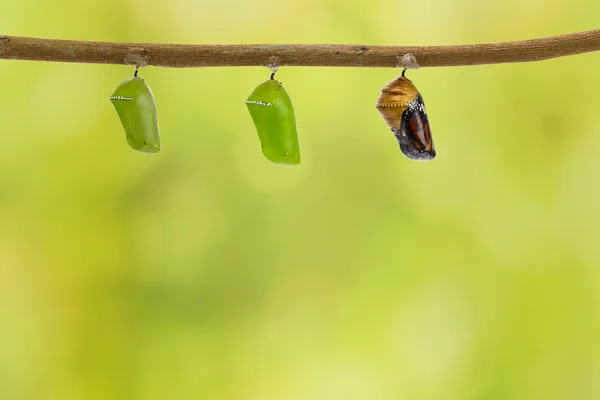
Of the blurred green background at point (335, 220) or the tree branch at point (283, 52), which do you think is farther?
the blurred green background at point (335, 220)

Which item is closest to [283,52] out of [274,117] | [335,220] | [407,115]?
[274,117]

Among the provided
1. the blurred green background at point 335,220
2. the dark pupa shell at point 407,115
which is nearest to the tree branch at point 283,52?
the dark pupa shell at point 407,115

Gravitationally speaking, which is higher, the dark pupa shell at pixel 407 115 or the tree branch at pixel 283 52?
the tree branch at pixel 283 52

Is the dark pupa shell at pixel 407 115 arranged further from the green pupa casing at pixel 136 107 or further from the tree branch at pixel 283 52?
the green pupa casing at pixel 136 107

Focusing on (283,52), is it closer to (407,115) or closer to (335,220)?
(407,115)

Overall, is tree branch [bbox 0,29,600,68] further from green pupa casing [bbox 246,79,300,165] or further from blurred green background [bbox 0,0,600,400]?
blurred green background [bbox 0,0,600,400]
